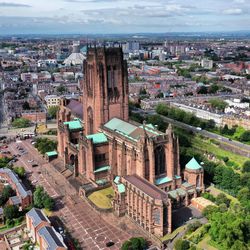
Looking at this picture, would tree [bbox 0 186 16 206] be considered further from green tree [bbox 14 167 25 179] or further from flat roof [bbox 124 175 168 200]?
flat roof [bbox 124 175 168 200]

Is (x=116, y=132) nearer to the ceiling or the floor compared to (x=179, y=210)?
nearer to the ceiling

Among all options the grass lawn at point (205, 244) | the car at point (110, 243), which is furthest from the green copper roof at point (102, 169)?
the grass lawn at point (205, 244)

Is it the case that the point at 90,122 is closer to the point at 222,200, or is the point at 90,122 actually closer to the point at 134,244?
the point at 222,200

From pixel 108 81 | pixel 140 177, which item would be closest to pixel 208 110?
pixel 108 81

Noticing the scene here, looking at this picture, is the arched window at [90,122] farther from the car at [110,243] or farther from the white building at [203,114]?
the white building at [203,114]

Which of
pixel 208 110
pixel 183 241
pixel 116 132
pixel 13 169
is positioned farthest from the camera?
pixel 208 110

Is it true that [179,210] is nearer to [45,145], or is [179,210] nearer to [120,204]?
[120,204]
